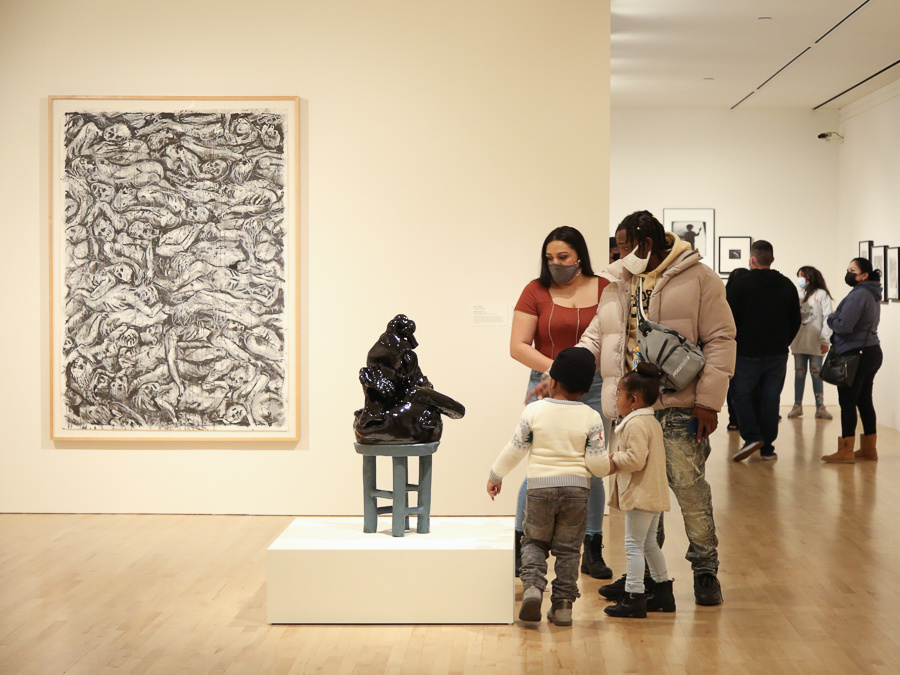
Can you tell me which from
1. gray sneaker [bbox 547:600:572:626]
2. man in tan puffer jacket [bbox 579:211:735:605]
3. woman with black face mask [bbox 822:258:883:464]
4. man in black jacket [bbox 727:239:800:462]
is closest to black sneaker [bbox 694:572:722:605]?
man in tan puffer jacket [bbox 579:211:735:605]

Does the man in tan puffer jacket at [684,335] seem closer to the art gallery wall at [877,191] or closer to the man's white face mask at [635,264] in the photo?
the man's white face mask at [635,264]

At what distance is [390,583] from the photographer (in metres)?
3.94

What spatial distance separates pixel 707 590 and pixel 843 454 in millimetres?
4389

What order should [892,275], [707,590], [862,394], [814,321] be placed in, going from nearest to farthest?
1. [707,590]
2. [862,394]
3. [892,275]
4. [814,321]

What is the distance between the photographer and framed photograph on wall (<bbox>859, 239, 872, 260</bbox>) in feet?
36.4

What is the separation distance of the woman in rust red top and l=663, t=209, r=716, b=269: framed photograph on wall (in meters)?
8.15

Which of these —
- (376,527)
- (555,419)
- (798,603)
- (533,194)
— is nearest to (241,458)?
(376,527)

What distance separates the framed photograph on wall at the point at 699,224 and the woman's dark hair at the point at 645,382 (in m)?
8.86

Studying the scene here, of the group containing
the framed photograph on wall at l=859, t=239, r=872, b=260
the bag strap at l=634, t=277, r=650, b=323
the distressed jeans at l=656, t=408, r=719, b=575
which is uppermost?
the framed photograph on wall at l=859, t=239, r=872, b=260

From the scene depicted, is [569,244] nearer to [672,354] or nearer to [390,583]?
[672,354]

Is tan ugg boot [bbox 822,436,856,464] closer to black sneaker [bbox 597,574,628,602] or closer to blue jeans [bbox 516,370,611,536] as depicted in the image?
blue jeans [bbox 516,370,611,536]

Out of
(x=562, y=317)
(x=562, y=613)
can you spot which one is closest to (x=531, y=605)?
(x=562, y=613)

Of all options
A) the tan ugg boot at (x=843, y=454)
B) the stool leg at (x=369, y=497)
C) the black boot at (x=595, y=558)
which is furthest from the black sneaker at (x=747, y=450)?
the stool leg at (x=369, y=497)

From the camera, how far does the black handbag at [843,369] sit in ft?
26.1
